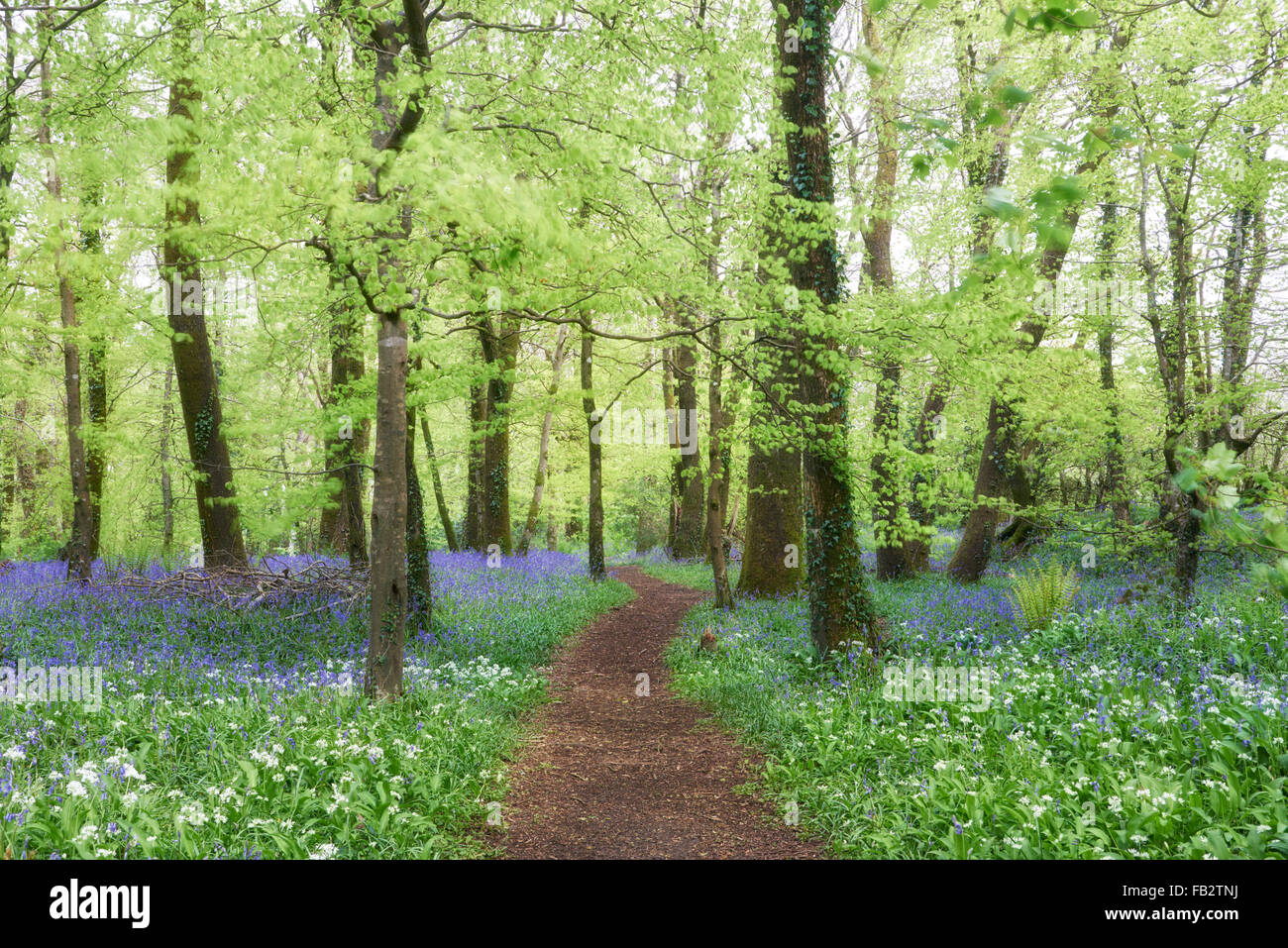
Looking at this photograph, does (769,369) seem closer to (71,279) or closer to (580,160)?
(580,160)

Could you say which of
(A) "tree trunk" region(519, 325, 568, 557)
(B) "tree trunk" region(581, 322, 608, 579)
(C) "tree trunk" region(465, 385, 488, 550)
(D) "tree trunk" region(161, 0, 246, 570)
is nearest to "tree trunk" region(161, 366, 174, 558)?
(D) "tree trunk" region(161, 0, 246, 570)

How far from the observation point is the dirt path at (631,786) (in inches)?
185

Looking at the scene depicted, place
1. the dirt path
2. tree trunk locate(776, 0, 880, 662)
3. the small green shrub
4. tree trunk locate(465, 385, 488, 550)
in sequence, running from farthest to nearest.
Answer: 1. tree trunk locate(465, 385, 488, 550)
2. the small green shrub
3. tree trunk locate(776, 0, 880, 662)
4. the dirt path

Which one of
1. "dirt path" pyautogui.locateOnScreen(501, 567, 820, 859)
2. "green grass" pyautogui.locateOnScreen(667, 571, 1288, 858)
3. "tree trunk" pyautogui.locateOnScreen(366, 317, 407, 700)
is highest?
"tree trunk" pyautogui.locateOnScreen(366, 317, 407, 700)

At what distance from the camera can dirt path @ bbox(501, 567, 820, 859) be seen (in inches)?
185

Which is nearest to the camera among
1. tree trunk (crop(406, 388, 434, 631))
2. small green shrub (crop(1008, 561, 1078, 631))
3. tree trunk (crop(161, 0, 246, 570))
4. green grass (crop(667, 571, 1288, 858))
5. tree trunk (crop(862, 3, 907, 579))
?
green grass (crop(667, 571, 1288, 858))

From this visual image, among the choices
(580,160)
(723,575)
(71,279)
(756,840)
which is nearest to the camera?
(756,840)

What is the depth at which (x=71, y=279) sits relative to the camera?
33.7 ft

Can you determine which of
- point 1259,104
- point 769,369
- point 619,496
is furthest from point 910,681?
point 619,496

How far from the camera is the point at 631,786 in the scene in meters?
5.71

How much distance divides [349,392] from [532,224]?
6.65 m

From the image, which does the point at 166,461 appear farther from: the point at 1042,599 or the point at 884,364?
the point at 1042,599

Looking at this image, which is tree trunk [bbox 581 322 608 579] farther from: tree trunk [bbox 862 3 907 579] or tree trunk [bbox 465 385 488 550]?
tree trunk [bbox 862 3 907 579]

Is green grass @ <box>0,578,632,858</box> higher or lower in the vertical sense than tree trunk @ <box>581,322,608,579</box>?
lower
